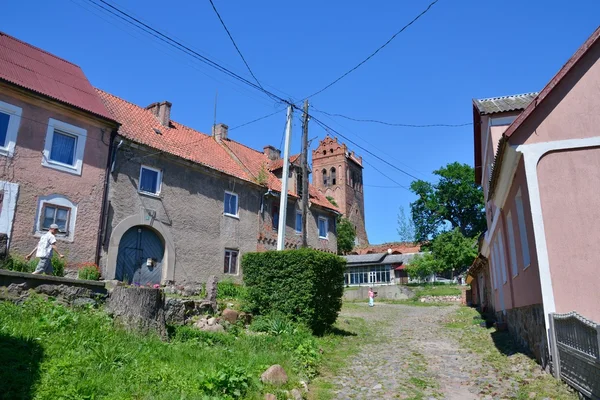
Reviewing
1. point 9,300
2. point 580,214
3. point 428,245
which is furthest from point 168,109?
point 428,245

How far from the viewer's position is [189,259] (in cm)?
2053

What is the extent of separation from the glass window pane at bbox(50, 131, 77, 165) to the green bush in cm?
390

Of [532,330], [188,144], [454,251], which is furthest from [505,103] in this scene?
[454,251]

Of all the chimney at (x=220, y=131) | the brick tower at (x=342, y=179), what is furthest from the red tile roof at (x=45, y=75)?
the brick tower at (x=342, y=179)

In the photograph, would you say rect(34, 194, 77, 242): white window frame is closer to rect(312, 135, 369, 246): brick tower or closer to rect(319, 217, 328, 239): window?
rect(319, 217, 328, 239): window

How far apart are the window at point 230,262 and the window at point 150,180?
16.9 feet

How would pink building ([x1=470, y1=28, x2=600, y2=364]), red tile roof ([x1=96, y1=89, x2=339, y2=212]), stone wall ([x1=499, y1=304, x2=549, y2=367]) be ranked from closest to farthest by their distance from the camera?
pink building ([x1=470, y1=28, x2=600, y2=364]) → stone wall ([x1=499, y1=304, x2=549, y2=367]) → red tile roof ([x1=96, y1=89, x2=339, y2=212])

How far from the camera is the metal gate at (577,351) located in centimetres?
542

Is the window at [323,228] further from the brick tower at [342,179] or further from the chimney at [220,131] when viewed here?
the brick tower at [342,179]

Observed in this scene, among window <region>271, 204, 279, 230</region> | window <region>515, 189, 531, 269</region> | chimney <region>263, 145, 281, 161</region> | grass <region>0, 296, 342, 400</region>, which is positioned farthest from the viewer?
chimney <region>263, 145, 281, 161</region>

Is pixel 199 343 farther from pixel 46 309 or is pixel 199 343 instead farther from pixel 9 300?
pixel 9 300

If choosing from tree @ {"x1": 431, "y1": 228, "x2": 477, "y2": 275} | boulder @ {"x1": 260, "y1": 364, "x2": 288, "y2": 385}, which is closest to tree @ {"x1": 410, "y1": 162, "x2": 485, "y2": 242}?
tree @ {"x1": 431, "y1": 228, "x2": 477, "y2": 275}

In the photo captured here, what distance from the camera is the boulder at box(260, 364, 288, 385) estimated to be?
665 centimetres

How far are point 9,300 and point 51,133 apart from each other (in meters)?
9.04
